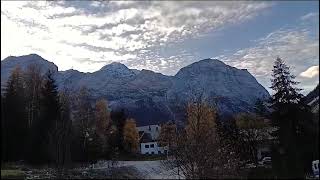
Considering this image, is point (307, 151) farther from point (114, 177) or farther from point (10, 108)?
point (114, 177)

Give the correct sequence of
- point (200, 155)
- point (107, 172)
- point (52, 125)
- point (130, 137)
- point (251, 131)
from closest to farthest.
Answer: point (200, 155) → point (52, 125) → point (107, 172) → point (251, 131) → point (130, 137)

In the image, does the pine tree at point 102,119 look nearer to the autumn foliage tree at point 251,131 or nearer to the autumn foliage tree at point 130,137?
the autumn foliage tree at point 130,137

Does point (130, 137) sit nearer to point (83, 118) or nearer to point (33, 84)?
point (83, 118)

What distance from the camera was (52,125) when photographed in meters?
29.5

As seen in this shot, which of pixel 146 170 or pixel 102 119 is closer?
pixel 146 170

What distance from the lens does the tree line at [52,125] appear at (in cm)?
1883

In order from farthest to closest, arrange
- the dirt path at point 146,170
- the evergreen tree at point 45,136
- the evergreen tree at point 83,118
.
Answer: the dirt path at point 146,170
the evergreen tree at point 83,118
the evergreen tree at point 45,136

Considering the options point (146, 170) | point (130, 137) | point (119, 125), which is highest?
point (119, 125)

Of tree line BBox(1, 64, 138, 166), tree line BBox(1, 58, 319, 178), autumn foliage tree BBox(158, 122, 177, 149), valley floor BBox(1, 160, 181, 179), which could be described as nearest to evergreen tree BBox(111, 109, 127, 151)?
tree line BBox(1, 64, 138, 166)

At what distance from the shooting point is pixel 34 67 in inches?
1892

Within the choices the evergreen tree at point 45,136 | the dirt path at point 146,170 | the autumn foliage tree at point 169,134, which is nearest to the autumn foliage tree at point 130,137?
the dirt path at point 146,170

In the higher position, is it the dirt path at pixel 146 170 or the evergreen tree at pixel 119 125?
the evergreen tree at pixel 119 125

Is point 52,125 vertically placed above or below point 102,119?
below

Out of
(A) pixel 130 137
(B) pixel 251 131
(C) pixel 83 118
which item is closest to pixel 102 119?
(A) pixel 130 137
